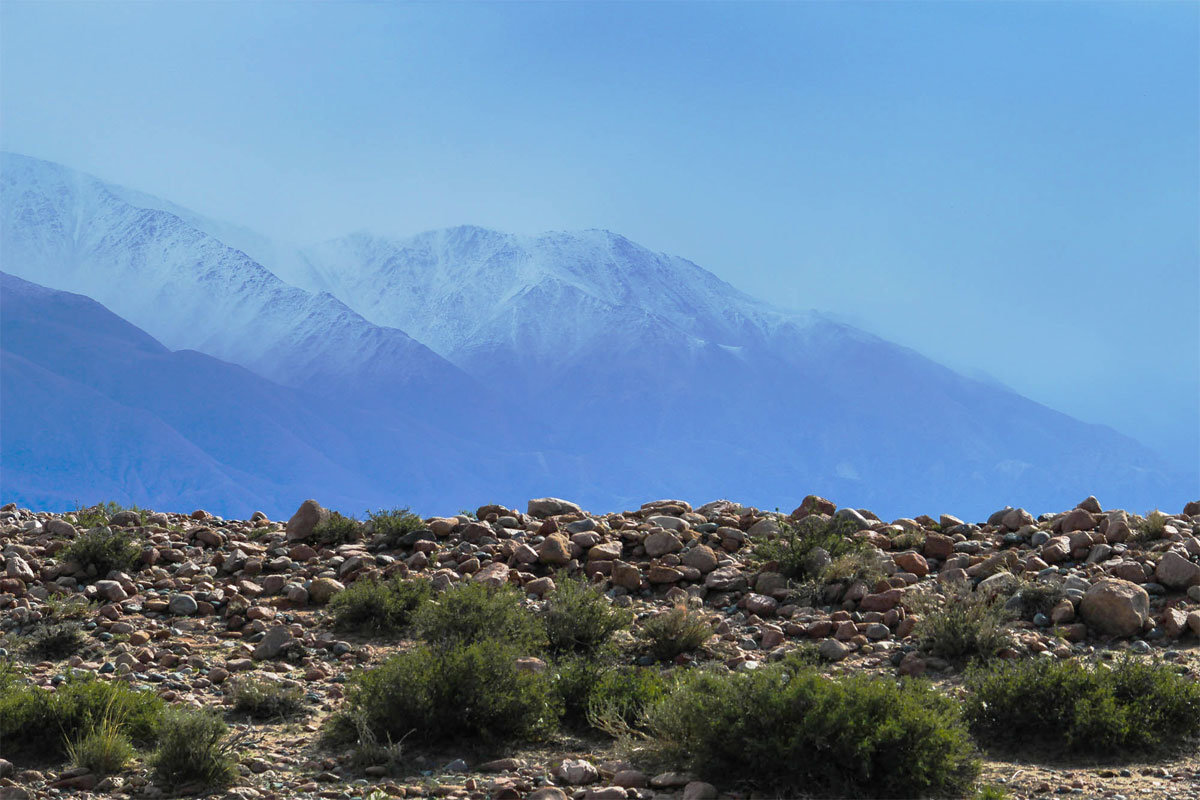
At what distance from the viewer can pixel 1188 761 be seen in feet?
29.2

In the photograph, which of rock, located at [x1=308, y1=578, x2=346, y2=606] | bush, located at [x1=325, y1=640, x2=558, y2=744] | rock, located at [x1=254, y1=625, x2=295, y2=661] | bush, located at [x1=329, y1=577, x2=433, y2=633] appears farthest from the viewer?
rock, located at [x1=308, y1=578, x2=346, y2=606]

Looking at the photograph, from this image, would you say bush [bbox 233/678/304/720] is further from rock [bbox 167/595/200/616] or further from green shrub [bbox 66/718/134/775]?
rock [bbox 167/595/200/616]

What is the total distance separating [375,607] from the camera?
527 inches

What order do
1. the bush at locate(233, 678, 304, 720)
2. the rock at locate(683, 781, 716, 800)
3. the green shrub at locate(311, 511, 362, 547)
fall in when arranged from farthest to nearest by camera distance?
the green shrub at locate(311, 511, 362, 547)
the bush at locate(233, 678, 304, 720)
the rock at locate(683, 781, 716, 800)

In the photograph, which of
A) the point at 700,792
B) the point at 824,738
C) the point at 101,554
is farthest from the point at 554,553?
the point at 824,738

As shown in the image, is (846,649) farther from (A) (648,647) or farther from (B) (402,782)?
(B) (402,782)

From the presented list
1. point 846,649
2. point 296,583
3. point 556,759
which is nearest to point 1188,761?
point 846,649

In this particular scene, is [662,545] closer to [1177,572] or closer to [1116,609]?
[1116,609]

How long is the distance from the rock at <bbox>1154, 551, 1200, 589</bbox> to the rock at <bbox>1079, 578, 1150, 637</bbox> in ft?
3.73

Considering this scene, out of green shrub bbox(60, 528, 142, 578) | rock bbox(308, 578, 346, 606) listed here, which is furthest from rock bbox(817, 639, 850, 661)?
green shrub bbox(60, 528, 142, 578)

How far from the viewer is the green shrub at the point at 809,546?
14.4 m

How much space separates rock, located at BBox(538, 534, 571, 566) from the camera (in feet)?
50.0

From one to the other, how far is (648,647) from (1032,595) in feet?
15.7

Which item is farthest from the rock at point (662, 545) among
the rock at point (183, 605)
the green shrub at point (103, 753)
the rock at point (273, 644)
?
the green shrub at point (103, 753)
